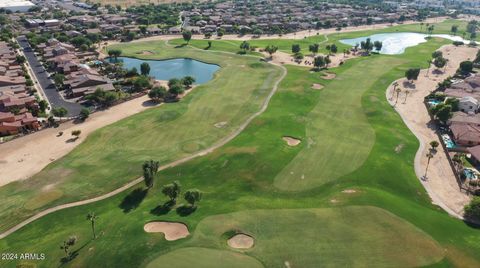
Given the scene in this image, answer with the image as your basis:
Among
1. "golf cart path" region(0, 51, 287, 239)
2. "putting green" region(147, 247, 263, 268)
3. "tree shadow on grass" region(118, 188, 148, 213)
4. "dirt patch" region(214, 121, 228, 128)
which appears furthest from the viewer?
"dirt patch" region(214, 121, 228, 128)

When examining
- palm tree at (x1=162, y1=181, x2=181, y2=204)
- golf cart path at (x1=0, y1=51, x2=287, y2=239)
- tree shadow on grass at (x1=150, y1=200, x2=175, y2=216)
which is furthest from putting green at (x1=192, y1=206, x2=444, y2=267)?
golf cart path at (x1=0, y1=51, x2=287, y2=239)

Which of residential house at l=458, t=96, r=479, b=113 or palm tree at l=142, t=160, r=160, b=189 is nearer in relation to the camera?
palm tree at l=142, t=160, r=160, b=189

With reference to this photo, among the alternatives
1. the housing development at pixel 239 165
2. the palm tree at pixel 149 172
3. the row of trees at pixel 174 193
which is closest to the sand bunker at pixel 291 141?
the housing development at pixel 239 165

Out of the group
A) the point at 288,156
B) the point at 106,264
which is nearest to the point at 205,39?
the point at 288,156

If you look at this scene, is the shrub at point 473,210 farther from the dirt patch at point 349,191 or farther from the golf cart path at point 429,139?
the dirt patch at point 349,191

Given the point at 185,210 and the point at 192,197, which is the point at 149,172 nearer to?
the point at 185,210

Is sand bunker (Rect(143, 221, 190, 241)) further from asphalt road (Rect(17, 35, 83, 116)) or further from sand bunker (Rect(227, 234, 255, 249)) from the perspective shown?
asphalt road (Rect(17, 35, 83, 116))
